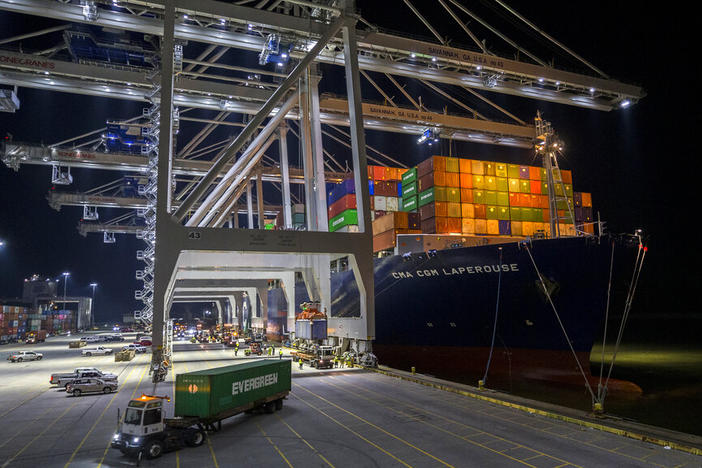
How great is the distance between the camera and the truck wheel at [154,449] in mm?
11398

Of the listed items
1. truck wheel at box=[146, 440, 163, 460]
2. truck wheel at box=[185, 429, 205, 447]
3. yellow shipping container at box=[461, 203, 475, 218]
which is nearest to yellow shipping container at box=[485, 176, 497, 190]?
yellow shipping container at box=[461, 203, 475, 218]

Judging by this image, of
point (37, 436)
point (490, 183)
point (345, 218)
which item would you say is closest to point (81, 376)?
point (37, 436)

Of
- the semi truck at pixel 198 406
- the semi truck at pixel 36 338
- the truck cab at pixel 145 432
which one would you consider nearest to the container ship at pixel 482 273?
the semi truck at pixel 198 406

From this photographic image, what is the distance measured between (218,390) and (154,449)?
2.43 meters

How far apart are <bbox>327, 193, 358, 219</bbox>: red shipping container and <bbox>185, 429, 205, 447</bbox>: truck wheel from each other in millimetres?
28594

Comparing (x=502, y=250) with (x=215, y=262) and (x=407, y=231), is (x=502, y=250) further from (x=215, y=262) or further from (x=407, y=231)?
(x=215, y=262)

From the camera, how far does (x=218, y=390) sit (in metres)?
13.6

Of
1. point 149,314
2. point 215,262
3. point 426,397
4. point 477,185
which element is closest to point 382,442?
point 426,397

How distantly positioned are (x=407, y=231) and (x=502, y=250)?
10666 millimetres

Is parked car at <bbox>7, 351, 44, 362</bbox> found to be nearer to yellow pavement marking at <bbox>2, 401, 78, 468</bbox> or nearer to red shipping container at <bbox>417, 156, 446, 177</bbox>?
yellow pavement marking at <bbox>2, 401, 78, 468</bbox>

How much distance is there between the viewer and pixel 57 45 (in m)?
29.1

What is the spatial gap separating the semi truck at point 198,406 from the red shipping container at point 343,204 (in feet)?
79.0

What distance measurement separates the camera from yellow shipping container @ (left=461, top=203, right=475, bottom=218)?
32.7 m

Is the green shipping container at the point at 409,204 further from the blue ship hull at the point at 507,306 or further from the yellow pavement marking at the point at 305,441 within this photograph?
the yellow pavement marking at the point at 305,441
